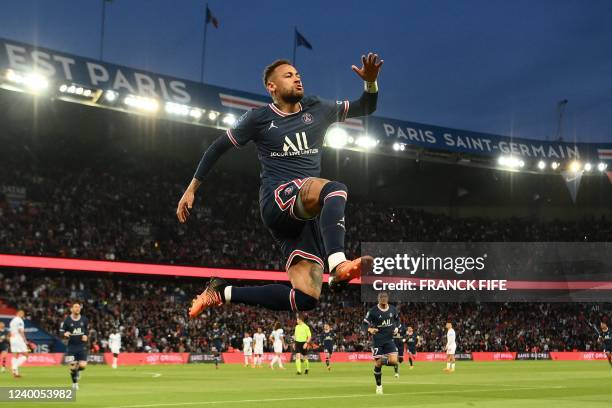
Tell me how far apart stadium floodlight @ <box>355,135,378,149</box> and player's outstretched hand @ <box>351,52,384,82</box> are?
4329cm

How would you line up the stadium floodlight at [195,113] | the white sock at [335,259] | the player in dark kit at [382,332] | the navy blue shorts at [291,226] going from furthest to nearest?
Result: the stadium floodlight at [195,113] < the player in dark kit at [382,332] < the navy blue shorts at [291,226] < the white sock at [335,259]

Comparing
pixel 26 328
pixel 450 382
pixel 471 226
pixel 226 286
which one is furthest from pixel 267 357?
pixel 226 286

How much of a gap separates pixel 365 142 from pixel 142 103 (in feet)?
47.9

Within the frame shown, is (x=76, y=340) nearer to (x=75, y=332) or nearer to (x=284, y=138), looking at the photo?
(x=75, y=332)

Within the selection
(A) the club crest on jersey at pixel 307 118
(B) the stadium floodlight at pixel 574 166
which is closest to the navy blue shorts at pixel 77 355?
(A) the club crest on jersey at pixel 307 118

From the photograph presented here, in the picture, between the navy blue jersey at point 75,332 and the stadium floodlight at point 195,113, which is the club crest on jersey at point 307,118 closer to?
the navy blue jersey at point 75,332

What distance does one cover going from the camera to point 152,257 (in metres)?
47.0

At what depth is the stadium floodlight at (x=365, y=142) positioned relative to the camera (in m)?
50.4

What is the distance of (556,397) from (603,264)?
42878 millimetres

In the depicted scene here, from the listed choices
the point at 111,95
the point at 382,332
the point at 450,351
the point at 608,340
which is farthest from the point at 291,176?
the point at 111,95

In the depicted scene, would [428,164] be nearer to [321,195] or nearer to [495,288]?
[495,288]

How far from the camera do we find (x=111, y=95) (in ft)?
135

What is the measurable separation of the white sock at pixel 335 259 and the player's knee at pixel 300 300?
0.57 m

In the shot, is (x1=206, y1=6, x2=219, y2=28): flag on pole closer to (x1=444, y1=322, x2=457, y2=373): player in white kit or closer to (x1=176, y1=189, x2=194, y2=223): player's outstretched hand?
(x1=444, y1=322, x2=457, y2=373): player in white kit
